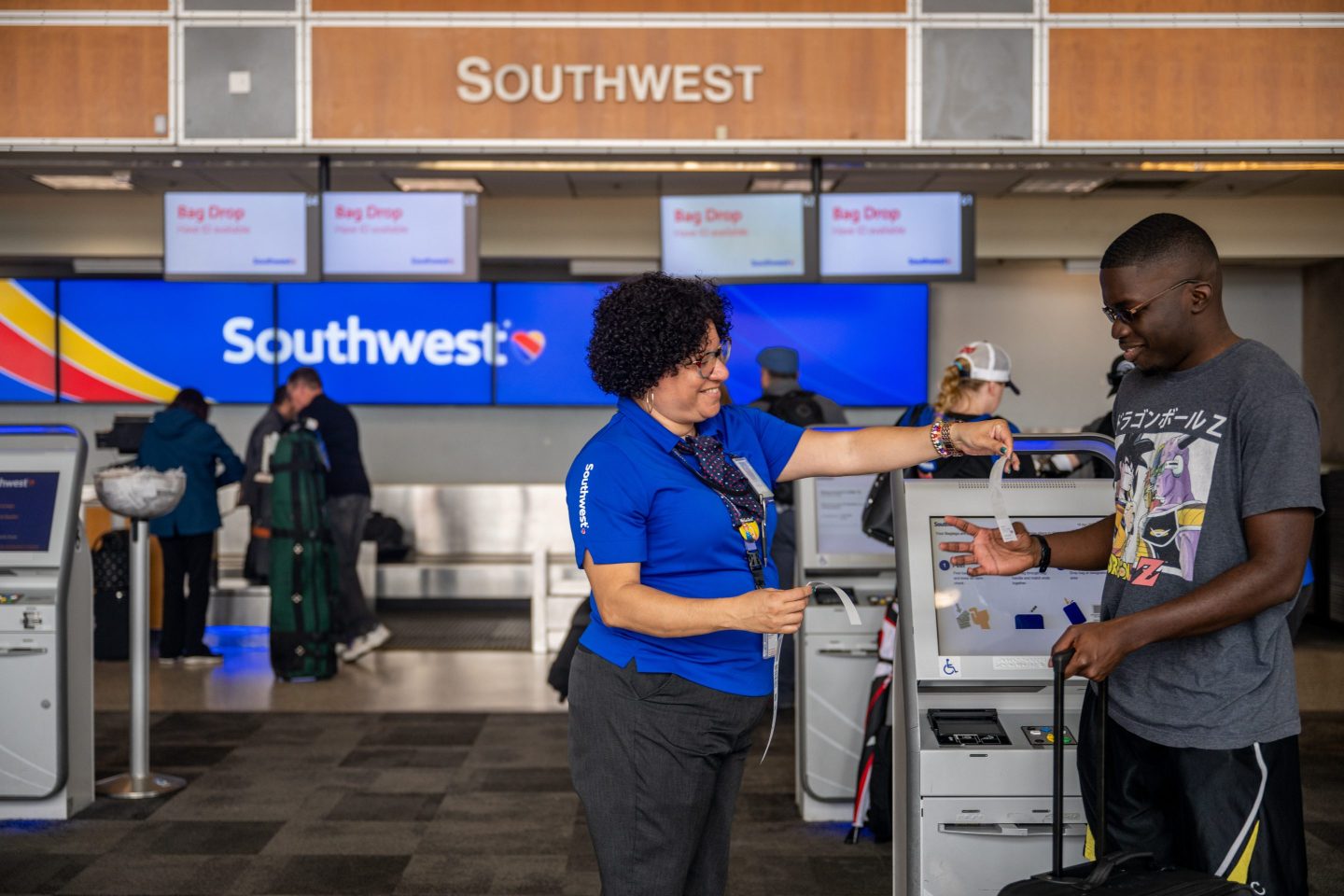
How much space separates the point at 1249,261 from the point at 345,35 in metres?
6.35

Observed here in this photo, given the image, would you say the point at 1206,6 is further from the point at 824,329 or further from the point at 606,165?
the point at 824,329

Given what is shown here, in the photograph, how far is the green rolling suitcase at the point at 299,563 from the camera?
6.67 m

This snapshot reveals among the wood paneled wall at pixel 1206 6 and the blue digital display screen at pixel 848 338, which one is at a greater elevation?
the wood paneled wall at pixel 1206 6

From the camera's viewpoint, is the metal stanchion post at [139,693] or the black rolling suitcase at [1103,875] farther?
the metal stanchion post at [139,693]

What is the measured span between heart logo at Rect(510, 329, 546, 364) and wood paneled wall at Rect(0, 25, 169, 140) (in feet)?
14.6

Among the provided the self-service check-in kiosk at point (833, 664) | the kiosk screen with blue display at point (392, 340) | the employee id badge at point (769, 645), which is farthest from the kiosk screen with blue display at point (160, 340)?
the employee id badge at point (769, 645)

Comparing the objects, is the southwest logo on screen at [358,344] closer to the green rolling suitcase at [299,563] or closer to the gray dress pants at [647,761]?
the green rolling suitcase at [299,563]

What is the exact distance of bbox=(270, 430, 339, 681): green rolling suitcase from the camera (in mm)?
6668

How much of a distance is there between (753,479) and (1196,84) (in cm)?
427

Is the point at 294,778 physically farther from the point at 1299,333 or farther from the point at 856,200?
the point at 1299,333

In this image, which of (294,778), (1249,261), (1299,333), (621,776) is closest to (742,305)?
(1249,261)

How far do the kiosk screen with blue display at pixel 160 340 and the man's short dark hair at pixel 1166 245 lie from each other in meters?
8.67

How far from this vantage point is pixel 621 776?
83.5 inches

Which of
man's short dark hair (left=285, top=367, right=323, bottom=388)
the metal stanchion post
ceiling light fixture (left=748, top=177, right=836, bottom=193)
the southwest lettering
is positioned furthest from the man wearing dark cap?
the metal stanchion post
